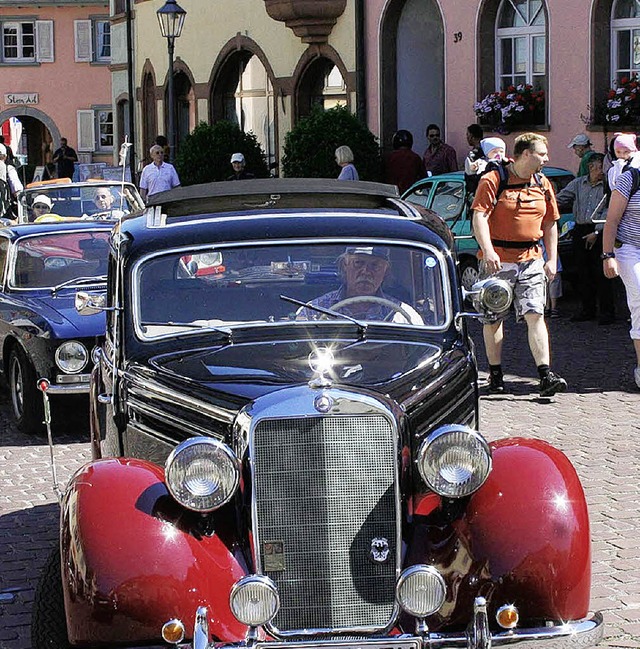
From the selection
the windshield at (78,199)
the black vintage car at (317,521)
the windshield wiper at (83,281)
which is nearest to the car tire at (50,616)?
the black vintage car at (317,521)

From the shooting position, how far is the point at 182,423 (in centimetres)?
521

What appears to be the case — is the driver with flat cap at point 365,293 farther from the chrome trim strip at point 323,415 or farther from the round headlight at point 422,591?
the round headlight at point 422,591

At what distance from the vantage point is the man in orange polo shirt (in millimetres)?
10383

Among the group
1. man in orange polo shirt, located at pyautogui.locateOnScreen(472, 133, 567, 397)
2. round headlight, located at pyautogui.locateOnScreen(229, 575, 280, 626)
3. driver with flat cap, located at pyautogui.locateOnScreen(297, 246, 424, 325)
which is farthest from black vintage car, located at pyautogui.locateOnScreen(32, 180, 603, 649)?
man in orange polo shirt, located at pyautogui.locateOnScreen(472, 133, 567, 397)

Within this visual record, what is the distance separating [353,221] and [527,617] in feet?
6.63

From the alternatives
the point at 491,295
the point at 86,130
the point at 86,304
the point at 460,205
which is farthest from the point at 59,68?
the point at 491,295

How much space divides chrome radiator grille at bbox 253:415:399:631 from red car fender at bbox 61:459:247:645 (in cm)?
18

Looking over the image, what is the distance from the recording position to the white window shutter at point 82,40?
54250 mm

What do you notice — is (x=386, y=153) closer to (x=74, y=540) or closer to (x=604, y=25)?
(x=604, y=25)

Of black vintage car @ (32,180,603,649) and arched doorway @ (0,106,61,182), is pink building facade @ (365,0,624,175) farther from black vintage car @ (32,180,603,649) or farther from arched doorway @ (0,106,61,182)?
arched doorway @ (0,106,61,182)

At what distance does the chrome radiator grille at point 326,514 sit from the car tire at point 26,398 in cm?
581

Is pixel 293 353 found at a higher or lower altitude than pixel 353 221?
lower

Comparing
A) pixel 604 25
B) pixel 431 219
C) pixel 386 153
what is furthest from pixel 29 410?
pixel 386 153

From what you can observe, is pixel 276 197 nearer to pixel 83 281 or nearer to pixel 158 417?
pixel 158 417
